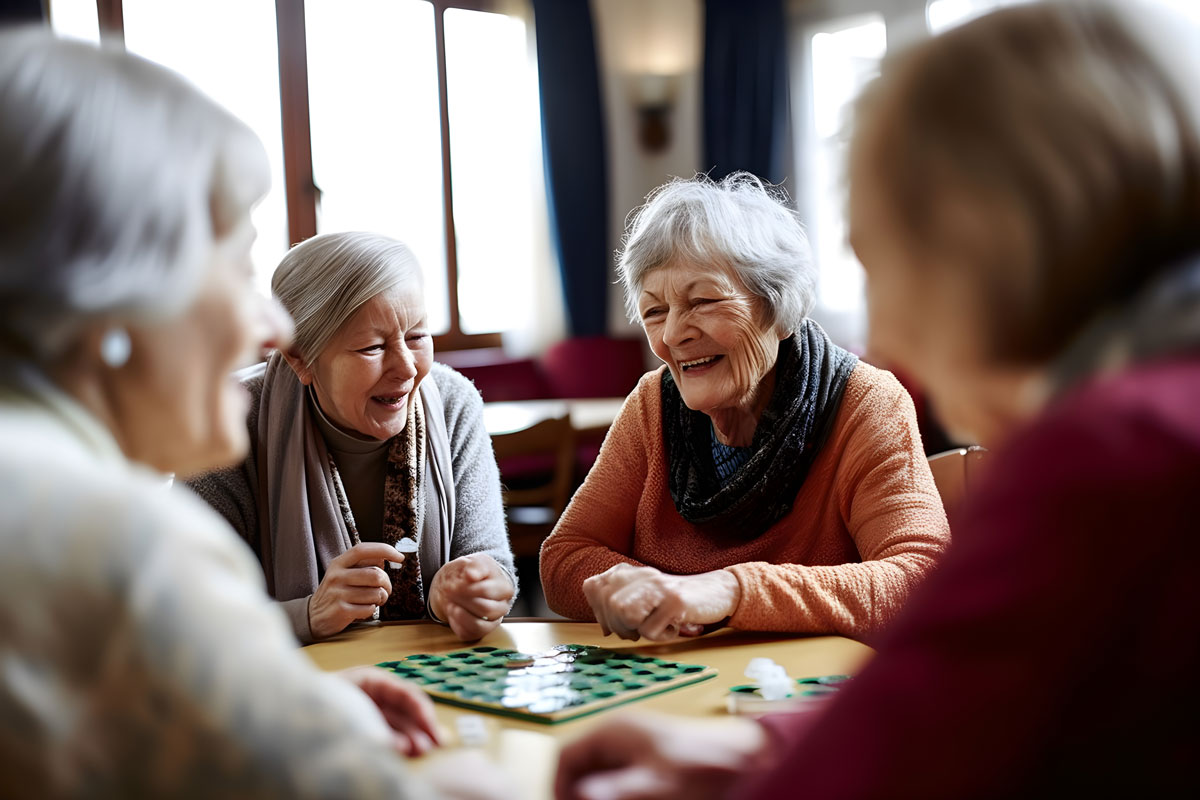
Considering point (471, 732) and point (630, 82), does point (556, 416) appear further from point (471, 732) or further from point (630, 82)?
point (630, 82)

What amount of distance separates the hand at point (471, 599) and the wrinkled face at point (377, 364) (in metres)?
0.40

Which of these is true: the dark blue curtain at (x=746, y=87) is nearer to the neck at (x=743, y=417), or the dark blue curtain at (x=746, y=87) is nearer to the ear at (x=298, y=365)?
the neck at (x=743, y=417)

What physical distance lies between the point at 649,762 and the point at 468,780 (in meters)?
0.15

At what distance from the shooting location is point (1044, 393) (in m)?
0.71

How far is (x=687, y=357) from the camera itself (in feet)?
6.85

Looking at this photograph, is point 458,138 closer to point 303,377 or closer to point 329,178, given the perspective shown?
point 329,178

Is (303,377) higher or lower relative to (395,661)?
higher

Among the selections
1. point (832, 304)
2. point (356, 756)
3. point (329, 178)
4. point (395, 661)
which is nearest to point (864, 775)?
point (356, 756)

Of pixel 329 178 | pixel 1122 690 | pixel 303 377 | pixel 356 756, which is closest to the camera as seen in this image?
pixel 1122 690

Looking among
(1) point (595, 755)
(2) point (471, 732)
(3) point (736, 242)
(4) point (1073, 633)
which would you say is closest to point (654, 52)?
(3) point (736, 242)

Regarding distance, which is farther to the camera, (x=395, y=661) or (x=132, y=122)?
(x=395, y=661)

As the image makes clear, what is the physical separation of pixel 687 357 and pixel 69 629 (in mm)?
1564

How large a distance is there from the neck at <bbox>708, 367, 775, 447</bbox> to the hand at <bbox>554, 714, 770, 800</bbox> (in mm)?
1239

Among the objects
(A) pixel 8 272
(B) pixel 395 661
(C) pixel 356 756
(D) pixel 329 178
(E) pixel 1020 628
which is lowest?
(B) pixel 395 661
